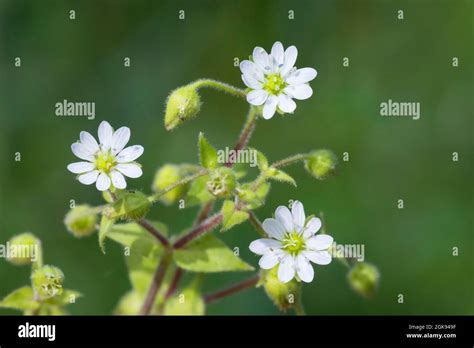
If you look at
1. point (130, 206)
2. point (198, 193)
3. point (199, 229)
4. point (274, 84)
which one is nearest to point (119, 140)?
point (130, 206)

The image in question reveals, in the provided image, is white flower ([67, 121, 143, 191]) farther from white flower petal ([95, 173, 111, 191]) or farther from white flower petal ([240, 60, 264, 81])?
white flower petal ([240, 60, 264, 81])

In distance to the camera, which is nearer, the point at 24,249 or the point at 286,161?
the point at 286,161

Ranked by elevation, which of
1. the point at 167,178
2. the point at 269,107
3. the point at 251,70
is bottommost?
the point at 167,178

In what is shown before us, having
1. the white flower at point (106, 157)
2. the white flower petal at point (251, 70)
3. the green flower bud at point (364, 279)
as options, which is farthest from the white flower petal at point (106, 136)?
the green flower bud at point (364, 279)

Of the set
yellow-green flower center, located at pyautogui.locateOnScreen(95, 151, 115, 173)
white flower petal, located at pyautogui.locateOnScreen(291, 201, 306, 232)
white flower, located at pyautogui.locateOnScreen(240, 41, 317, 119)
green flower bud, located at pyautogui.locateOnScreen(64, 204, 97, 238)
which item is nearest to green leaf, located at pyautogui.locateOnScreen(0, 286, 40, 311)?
green flower bud, located at pyautogui.locateOnScreen(64, 204, 97, 238)

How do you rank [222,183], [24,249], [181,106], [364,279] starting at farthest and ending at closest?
[364,279], [24,249], [181,106], [222,183]

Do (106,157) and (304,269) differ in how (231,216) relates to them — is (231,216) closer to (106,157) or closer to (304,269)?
(304,269)
